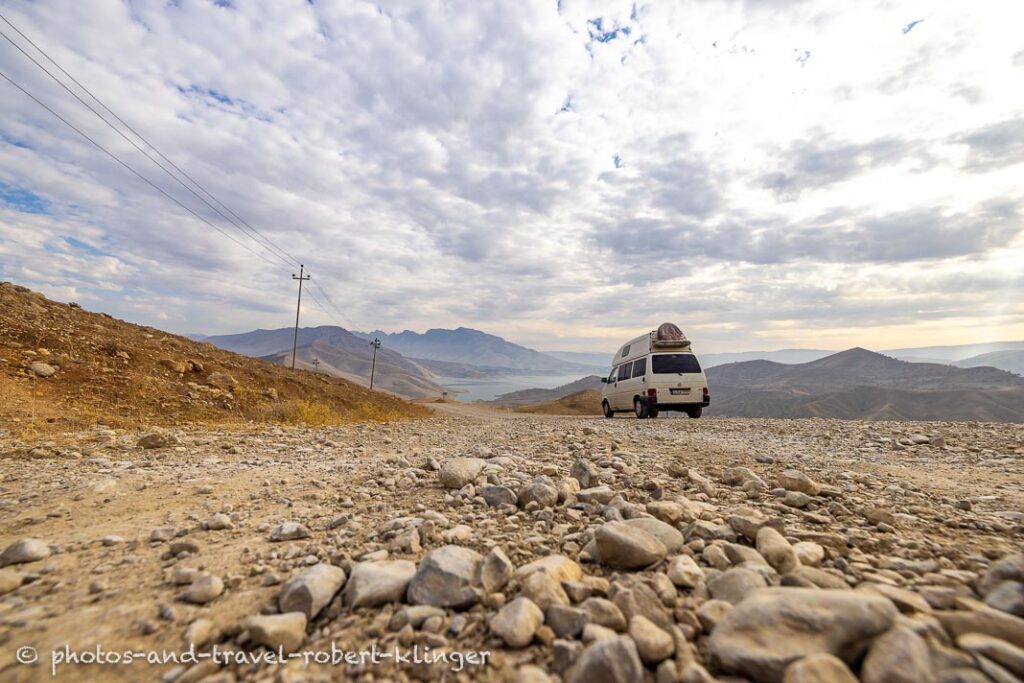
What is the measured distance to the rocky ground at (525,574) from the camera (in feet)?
5.27

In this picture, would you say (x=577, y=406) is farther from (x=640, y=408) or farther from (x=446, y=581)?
(x=446, y=581)

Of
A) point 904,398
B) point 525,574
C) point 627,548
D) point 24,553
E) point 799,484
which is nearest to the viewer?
point 525,574

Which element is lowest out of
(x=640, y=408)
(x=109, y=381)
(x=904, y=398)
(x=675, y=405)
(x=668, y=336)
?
(x=904, y=398)

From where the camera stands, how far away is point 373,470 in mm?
5707

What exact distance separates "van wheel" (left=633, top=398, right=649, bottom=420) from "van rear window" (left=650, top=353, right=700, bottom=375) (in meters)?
1.44

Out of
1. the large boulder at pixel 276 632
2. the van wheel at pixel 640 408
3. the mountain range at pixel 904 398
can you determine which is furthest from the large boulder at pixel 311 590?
the mountain range at pixel 904 398

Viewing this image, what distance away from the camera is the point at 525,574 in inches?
92.4

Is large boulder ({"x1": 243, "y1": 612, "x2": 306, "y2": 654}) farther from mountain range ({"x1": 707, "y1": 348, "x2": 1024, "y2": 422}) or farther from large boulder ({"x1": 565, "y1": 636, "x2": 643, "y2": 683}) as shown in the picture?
mountain range ({"x1": 707, "y1": 348, "x2": 1024, "y2": 422})

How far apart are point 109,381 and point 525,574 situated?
48.7 feet

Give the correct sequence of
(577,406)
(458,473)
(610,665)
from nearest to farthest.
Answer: (610,665) < (458,473) < (577,406)

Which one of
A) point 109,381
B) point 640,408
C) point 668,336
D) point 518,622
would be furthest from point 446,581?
point 668,336

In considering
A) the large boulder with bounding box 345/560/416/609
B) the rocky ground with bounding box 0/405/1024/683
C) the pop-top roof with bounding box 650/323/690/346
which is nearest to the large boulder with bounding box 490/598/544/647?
the rocky ground with bounding box 0/405/1024/683

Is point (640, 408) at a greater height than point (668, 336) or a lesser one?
lesser

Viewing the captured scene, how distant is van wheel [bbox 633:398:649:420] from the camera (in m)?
16.1
